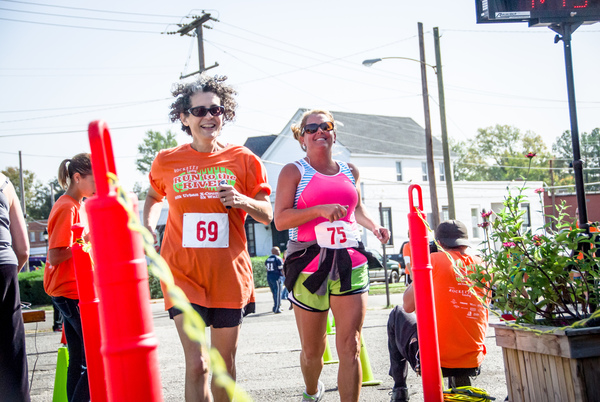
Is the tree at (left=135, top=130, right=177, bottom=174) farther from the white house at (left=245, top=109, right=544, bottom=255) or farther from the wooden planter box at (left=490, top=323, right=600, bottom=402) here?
the wooden planter box at (left=490, top=323, right=600, bottom=402)

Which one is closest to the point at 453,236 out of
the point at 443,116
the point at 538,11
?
the point at 538,11

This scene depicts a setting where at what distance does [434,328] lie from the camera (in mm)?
2414

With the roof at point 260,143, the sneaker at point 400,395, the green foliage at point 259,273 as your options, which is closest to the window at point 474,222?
the roof at point 260,143

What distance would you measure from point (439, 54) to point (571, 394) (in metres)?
21.4

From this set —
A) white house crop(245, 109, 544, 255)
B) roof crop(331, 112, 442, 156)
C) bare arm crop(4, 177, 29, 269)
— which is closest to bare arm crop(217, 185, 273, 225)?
bare arm crop(4, 177, 29, 269)

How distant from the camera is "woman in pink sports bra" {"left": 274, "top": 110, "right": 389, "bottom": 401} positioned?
3.86 metres

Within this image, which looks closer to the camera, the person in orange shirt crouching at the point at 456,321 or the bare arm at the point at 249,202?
the bare arm at the point at 249,202

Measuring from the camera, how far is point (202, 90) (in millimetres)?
3910

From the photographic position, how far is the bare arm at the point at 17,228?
3502 millimetres

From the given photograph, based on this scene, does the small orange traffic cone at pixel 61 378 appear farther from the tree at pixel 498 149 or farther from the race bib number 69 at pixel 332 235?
the tree at pixel 498 149

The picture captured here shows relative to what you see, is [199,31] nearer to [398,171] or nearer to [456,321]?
[398,171]

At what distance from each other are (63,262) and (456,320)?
9.47ft

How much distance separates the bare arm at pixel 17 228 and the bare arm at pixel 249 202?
1.21 metres

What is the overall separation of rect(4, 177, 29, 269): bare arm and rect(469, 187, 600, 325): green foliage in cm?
259
